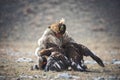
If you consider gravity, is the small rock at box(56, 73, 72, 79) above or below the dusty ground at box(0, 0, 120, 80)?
below

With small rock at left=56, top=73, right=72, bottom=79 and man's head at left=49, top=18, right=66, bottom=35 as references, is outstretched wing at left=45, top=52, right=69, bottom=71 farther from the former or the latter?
small rock at left=56, top=73, right=72, bottom=79

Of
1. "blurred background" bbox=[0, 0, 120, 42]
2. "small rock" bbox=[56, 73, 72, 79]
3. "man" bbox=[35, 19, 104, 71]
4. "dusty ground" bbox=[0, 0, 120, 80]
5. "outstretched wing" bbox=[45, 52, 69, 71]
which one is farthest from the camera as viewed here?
"blurred background" bbox=[0, 0, 120, 42]

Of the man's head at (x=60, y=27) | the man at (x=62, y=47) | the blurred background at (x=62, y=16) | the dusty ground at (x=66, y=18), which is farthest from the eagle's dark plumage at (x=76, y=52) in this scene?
the blurred background at (x=62, y=16)

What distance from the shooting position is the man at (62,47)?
12039mm

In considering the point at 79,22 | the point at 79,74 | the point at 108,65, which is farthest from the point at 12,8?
the point at 79,74

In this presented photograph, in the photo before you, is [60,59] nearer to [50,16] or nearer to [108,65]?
[108,65]

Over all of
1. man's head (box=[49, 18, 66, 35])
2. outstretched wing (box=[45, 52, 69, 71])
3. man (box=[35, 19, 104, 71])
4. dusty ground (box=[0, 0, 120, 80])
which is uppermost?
dusty ground (box=[0, 0, 120, 80])

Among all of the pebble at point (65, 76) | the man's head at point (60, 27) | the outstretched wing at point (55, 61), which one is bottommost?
the pebble at point (65, 76)

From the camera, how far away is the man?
12039mm

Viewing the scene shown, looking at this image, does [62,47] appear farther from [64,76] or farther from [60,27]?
[64,76]

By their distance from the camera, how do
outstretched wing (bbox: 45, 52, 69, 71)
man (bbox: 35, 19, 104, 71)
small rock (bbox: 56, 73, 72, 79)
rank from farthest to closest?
man (bbox: 35, 19, 104, 71) → outstretched wing (bbox: 45, 52, 69, 71) → small rock (bbox: 56, 73, 72, 79)

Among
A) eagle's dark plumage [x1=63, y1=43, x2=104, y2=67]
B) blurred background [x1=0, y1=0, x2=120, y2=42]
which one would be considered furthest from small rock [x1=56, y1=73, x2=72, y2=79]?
blurred background [x1=0, y1=0, x2=120, y2=42]

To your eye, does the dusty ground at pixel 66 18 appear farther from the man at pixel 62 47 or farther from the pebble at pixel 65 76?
the pebble at pixel 65 76

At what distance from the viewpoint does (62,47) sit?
12.3m
